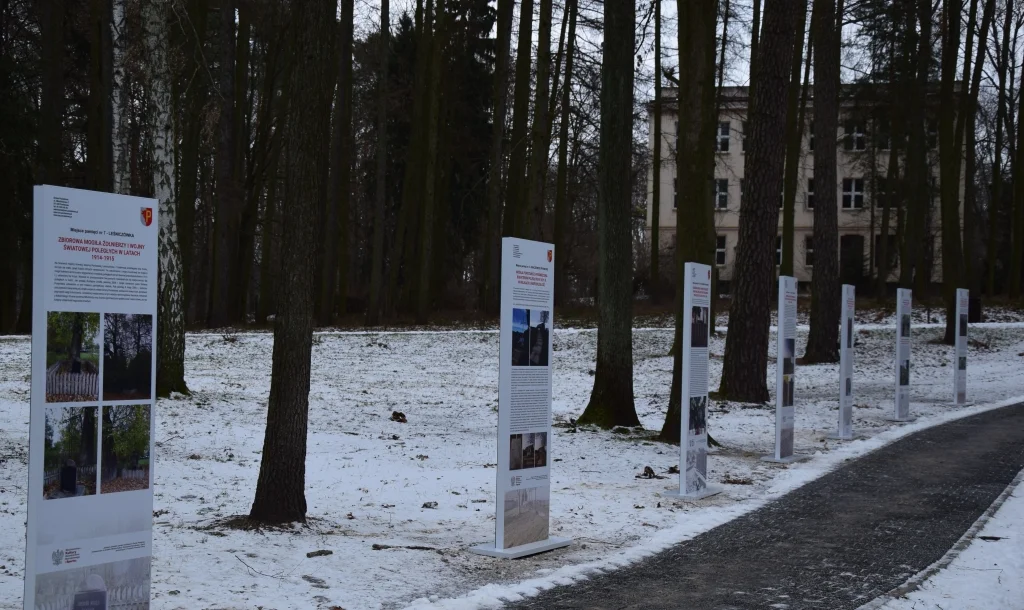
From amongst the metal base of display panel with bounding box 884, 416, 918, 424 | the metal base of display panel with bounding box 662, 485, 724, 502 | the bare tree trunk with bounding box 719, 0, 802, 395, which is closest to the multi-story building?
the metal base of display panel with bounding box 884, 416, 918, 424

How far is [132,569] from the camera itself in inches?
213

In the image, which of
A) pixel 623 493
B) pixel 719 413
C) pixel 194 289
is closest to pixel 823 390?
pixel 719 413

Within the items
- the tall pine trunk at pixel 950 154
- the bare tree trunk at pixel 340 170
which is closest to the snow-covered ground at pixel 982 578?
the tall pine trunk at pixel 950 154

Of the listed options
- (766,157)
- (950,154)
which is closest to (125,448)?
(766,157)

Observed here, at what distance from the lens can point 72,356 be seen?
512 centimetres

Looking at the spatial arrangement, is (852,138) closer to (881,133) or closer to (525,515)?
(881,133)

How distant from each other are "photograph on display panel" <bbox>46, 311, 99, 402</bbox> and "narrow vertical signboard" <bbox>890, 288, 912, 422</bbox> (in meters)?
14.6

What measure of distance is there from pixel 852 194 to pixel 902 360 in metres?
43.3

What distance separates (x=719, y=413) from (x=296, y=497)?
10154mm

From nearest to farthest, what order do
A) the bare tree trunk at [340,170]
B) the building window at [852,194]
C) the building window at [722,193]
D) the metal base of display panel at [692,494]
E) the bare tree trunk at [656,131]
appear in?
the metal base of display panel at [692,494]
the bare tree trunk at [656,131]
the bare tree trunk at [340,170]
the building window at [722,193]
the building window at [852,194]

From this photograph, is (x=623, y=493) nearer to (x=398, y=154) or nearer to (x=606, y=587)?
(x=606, y=587)

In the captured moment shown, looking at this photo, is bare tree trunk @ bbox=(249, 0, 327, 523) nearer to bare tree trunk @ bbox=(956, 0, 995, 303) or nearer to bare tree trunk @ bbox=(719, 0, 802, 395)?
bare tree trunk @ bbox=(719, 0, 802, 395)

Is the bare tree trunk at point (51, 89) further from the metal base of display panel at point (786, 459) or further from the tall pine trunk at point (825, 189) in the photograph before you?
the metal base of display panel at point (786, 459)

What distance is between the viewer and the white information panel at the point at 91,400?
5000 mm
